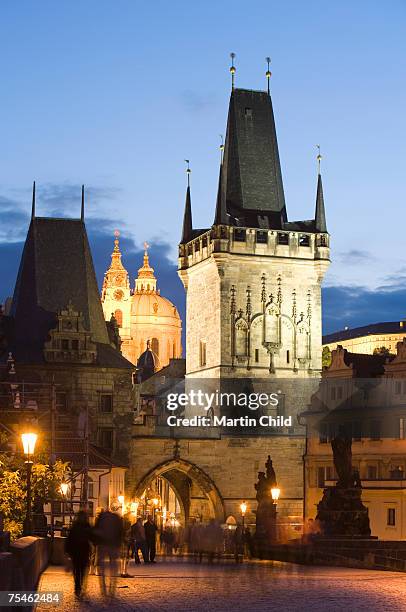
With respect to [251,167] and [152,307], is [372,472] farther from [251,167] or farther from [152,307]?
[152,307]

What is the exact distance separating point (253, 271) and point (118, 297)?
274 ft

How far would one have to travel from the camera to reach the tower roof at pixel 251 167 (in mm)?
75250

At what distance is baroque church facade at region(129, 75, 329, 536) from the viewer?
68375mm

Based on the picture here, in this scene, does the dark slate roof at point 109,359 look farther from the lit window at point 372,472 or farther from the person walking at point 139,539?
the person walking at point 139,539

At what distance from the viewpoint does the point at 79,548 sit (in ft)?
61.6


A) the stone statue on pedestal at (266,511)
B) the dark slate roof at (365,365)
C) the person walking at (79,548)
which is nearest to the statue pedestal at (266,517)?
the stone statue on pedestal at (266,511)

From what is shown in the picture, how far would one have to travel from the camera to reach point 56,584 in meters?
20.3

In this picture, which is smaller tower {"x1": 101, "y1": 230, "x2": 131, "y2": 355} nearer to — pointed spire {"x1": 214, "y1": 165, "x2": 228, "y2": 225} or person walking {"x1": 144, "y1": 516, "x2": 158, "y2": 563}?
pointed spire {"x1": 214, "y1": 165, "x2": 228, "y2": 225}

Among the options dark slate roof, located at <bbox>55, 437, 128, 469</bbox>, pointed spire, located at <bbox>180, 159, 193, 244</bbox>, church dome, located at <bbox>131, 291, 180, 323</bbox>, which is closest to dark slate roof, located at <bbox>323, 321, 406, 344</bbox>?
church dome, located at <bbox>131, 291, 180, 323</bbox>

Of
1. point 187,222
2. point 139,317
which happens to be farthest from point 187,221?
point 139,317

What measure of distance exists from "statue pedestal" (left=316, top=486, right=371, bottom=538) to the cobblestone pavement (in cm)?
616

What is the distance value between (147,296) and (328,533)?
132m

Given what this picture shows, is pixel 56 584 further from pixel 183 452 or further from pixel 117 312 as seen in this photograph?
pixel 117 312

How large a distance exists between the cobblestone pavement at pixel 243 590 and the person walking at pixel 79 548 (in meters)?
0.32
